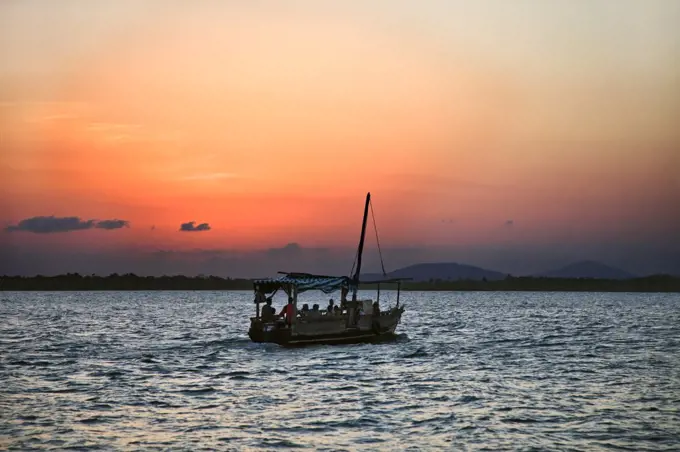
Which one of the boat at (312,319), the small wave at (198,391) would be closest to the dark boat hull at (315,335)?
the boat at (312,319)

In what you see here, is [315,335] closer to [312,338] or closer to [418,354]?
[312,338]

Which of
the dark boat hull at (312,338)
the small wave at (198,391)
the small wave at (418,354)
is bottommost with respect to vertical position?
the small wave at (198,391)

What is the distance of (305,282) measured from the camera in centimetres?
5188

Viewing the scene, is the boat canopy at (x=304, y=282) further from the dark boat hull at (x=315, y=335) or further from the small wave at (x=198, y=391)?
the small wave at (x=198, y=391)

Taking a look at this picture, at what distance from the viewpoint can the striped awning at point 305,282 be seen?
2036 inches

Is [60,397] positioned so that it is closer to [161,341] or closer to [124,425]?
[124,425]

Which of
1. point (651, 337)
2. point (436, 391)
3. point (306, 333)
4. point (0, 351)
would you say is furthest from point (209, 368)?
point (651, 337)

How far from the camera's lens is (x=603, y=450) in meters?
23.9

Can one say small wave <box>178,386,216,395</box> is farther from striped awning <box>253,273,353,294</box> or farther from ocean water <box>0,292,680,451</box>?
striped awning <box>253,273,353,294</box>

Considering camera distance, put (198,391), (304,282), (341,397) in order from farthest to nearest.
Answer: (304,282) → (198,391) → (341,397)

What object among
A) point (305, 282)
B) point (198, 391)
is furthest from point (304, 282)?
point (198, 391)

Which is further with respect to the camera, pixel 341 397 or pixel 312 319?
pixel 312 319

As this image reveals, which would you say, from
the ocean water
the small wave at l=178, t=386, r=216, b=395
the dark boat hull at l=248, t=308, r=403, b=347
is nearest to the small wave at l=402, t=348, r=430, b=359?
the ocean water

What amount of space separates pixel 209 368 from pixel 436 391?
14.0 metres
